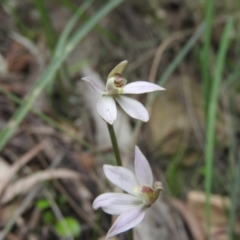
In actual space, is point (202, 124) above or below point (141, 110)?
below

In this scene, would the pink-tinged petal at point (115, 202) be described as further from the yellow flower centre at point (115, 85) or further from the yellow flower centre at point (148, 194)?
the yellow flower centre at point (115, 85)

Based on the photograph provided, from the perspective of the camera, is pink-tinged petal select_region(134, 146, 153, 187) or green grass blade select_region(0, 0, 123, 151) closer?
pink-tinged petal select_region(134, 146, 153, 187)

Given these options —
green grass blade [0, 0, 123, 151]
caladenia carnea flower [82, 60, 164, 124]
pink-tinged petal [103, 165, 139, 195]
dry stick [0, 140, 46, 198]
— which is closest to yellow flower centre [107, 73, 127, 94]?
caladenia carnea flower [82, 60, 164, 124]

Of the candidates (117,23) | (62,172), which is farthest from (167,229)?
(117,23)

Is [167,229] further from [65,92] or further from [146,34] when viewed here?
[146,34]

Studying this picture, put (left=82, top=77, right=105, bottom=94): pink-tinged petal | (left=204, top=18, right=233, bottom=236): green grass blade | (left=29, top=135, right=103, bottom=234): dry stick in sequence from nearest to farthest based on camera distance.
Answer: (left=82, top=77, right=105, bottom=94): pink-tinged petal < (left=204, top=18, right=233, bottom=236): green grass blade < (left=29, top=135, right=103, bottom=234): dry stick

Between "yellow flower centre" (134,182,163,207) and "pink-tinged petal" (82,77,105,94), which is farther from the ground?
"pink-tinged petal" (82,77,105,94)

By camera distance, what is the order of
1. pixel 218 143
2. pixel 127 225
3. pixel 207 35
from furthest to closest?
pixel 218 143 < pixel 207 35 < pixel 127 225

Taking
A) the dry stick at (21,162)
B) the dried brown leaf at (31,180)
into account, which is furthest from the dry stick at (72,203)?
the dry stick at (21,162)

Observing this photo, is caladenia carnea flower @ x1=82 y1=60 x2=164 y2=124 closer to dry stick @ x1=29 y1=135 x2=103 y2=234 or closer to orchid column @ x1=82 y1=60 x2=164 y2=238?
orchid column @ x1=82 y1=60 x2=164 y2=238
